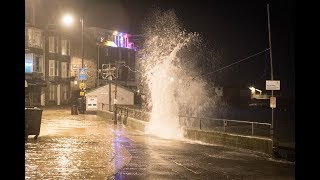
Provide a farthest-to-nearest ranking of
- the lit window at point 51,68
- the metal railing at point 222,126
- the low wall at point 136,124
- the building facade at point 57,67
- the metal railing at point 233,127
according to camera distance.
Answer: the lit window at point 51,68 → the building facade at point 57,67 → the low wall at point 136,124 → the metal railing at point 222,126 → the metal railing at point 233,127

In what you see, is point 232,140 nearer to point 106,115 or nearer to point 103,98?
point 106,115

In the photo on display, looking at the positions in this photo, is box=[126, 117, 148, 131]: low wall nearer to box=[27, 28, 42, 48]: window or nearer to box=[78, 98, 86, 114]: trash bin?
box=[78, 98, 86, 114]: trash bin

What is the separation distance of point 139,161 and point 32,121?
693cm

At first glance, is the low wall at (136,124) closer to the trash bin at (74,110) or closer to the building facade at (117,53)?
the trash bin at (74,110)

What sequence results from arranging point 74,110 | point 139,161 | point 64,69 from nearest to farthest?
1. point 139,161
2. point 74,110
3. point 64,69

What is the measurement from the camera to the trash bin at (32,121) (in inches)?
710

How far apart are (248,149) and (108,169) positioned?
26.2ft

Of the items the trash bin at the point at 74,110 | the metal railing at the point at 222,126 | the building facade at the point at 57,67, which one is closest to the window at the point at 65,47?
the building facade at the point at 57,67

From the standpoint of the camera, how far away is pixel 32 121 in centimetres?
1838

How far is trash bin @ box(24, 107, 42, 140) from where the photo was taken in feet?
59.2

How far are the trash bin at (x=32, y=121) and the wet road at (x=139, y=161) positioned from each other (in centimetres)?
42

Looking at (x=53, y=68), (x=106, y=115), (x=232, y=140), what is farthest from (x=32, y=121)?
(x=53, y=68)

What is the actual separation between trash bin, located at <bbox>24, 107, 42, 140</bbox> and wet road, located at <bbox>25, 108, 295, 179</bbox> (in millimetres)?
422

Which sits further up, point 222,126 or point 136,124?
point 136,124
